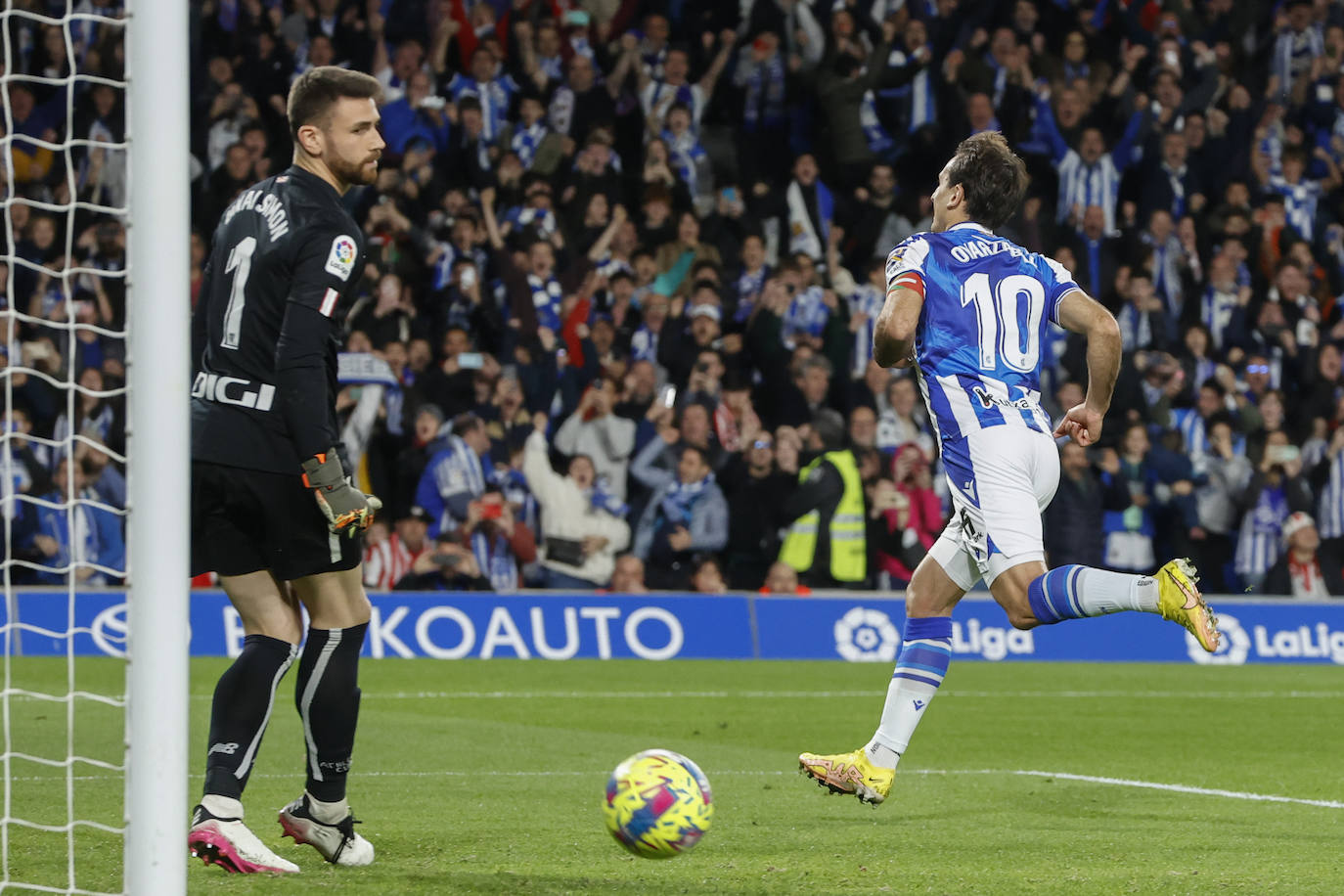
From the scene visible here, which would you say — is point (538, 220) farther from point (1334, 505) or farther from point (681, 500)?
point (1334, 505)

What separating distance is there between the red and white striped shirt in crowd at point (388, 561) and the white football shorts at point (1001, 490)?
865cm

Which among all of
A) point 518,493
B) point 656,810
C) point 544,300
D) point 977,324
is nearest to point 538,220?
point 544,300

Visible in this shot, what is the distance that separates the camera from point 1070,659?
14.5 meters

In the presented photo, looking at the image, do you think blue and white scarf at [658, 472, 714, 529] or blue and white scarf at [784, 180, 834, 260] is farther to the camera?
blue and white scarf at [784, 180, 834, 260]

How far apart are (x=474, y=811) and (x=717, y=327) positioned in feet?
30.8

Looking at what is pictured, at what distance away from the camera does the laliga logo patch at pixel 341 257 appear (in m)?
4.91

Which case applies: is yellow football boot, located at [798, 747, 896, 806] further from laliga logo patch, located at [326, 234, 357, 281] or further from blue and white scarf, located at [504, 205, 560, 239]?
blue and white scarf, located at [504, 205, 560, 239]

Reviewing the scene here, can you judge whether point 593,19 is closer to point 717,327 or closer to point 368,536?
point 717,327

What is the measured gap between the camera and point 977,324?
18.9 ft

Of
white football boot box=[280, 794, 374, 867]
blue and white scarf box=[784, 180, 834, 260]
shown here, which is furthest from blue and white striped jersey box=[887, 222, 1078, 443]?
blue and white scarf box=[784, 180, 834, 260]

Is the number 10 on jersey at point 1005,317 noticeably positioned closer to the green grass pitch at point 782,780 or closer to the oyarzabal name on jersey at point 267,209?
the green grass pitch at point 782,780

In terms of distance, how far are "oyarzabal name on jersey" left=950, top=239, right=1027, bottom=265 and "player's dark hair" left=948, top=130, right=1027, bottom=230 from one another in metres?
0.10

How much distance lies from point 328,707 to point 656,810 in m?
1.02

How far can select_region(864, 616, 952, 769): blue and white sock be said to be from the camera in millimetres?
5840
